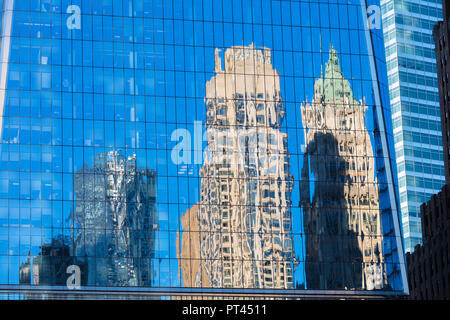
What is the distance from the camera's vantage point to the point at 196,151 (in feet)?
452

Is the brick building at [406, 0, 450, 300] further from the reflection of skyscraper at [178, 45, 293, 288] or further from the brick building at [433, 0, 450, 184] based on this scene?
the reflection of skyscraper at [178, 45, 293, 288]

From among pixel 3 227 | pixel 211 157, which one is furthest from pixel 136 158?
pixel 3 227

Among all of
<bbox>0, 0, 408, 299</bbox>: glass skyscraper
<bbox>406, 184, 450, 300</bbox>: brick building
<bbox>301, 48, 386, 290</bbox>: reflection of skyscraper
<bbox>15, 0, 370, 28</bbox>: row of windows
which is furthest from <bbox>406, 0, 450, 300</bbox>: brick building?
<bbox>15, 0, 370, 28</bbox>: row of windows

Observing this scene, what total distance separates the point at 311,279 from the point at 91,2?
48853 millimetres

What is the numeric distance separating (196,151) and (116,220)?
14.8 metres

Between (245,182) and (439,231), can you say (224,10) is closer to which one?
(245,182)

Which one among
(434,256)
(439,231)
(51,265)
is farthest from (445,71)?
(51,265)

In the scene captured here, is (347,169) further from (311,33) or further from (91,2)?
(91,2)

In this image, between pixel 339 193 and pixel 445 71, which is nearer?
pixel 339 193

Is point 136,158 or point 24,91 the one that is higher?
point 24,91

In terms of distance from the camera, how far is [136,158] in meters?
135

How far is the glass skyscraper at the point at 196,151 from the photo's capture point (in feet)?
429

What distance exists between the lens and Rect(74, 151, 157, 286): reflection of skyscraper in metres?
130

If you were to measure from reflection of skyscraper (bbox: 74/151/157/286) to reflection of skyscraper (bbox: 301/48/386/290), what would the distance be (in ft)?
71.5
